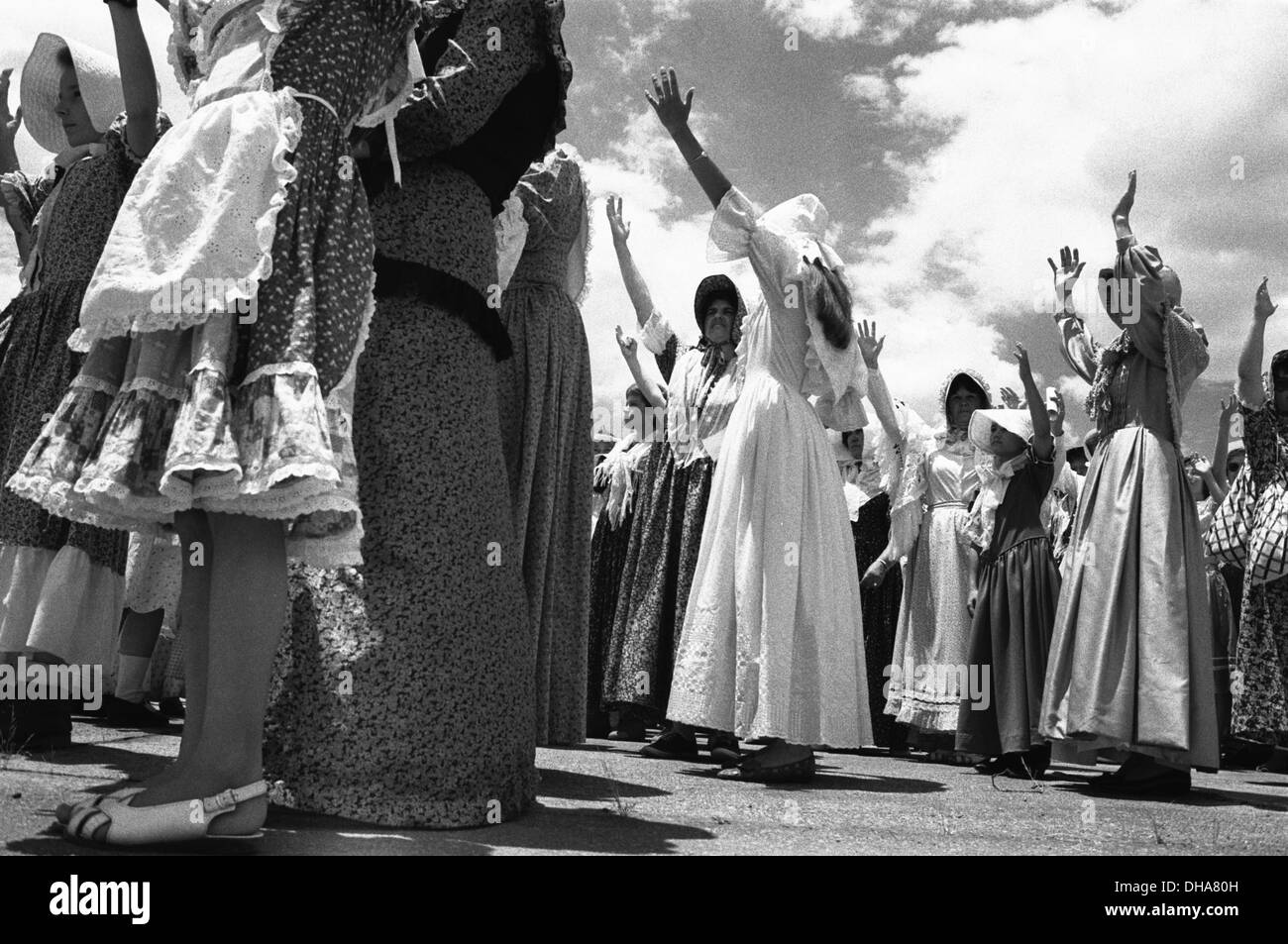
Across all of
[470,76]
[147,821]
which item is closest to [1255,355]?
[470,76]

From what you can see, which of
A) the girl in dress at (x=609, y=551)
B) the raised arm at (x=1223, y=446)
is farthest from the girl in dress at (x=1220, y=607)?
the girl in dress at (x=609, y=551)

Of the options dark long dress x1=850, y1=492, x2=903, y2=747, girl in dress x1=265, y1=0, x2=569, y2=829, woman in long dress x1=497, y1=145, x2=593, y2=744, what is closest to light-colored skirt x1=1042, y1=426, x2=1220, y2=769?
woman in long dress x1=497, y1=145, x2=593, y2=744

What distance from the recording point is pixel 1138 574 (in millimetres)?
4750

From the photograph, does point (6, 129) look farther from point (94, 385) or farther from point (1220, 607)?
point (1220, 607)

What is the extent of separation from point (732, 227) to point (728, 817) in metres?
2.45

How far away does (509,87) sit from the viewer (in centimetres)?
291

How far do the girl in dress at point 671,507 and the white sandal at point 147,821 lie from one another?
3.86m

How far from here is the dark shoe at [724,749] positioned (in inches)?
188

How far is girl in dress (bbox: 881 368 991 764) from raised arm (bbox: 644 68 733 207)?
3.05 m

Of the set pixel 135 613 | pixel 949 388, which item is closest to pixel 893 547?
pixel 949 388

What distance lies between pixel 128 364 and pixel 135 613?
316 centimetres

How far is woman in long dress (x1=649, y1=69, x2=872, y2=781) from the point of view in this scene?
431 centimetres

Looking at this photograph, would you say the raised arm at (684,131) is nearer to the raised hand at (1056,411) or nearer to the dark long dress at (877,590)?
the raised hand at (1056,411)

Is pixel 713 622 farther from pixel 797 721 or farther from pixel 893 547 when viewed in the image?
pixel 893 547
